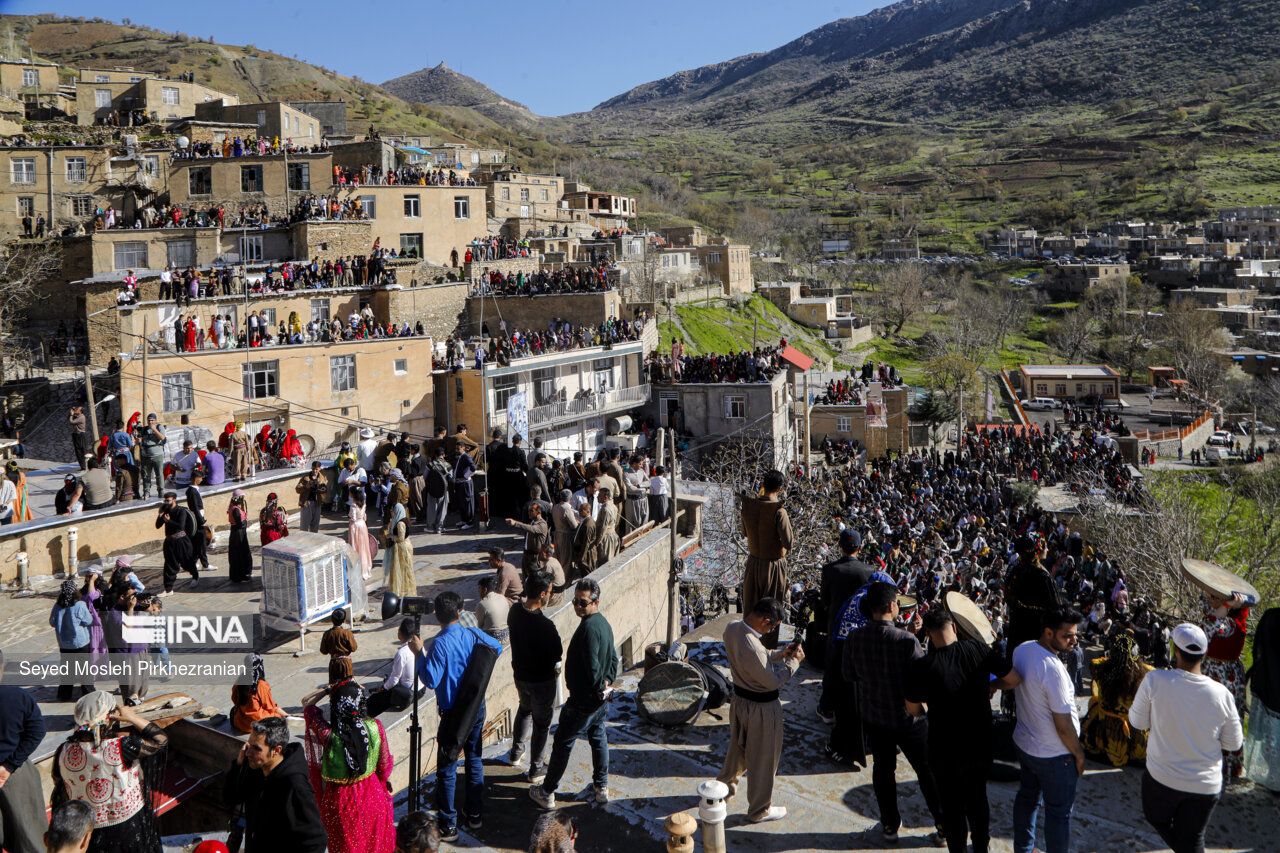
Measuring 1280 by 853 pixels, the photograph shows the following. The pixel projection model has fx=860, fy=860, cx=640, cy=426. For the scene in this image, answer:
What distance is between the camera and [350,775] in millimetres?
4609

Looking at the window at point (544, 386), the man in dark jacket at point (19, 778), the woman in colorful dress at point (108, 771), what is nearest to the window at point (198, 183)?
the window at point (544, 386)

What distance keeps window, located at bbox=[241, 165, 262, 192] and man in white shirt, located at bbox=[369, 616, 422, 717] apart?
31.0 meters

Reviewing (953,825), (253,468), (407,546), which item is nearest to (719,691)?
(953,825)

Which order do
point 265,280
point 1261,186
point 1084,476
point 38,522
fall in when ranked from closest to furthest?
point 38,522, point 265,280, point 1084,476, point 1261,186

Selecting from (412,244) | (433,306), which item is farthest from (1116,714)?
(412,244)

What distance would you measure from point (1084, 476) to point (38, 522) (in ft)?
106

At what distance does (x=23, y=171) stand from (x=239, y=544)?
32.7 metres

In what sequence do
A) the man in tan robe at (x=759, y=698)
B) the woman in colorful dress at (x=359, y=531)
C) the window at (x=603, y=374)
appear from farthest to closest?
A: the window at (x=603, y=374) < the woman in colorful dress at (x=359, y=531) < the man in tan robe at (x=759, y=698)

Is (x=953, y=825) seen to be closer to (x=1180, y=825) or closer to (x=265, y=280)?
(x=1180, y=825)

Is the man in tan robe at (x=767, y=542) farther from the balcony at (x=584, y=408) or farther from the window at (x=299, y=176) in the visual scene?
the window at (x=299, y=176)

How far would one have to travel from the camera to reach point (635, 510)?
1278cm

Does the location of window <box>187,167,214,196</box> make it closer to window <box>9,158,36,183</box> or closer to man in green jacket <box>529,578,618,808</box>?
window <box>9,158,36,183</box>

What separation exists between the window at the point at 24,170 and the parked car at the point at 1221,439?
59.6 m

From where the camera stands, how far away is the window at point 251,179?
33.0 metres
